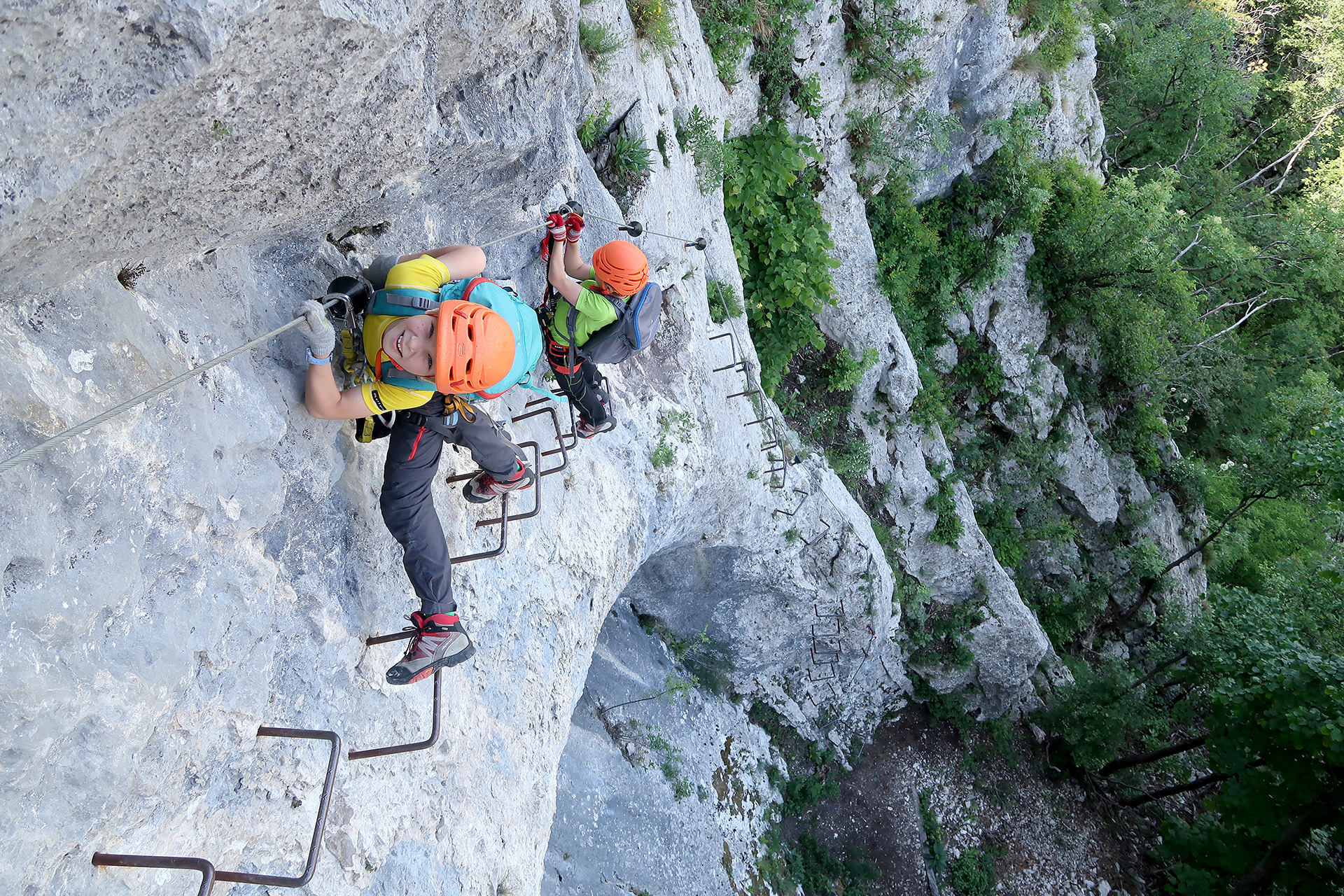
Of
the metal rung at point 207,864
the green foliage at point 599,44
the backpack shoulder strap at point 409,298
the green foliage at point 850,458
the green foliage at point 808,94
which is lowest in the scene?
the green foliage at point 850,458

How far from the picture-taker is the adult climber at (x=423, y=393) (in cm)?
299

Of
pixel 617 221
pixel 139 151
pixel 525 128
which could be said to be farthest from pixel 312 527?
pixel 617 221

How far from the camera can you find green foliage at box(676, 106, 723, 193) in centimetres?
798

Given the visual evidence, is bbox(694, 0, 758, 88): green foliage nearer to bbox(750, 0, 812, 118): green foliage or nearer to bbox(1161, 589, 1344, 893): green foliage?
bbox(750, 0, 812, 118): green foliage

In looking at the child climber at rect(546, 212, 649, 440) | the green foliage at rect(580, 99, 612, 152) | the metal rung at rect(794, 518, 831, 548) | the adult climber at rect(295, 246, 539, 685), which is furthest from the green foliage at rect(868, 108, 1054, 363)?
the adult climber at rect(295, 246, 539, 685)

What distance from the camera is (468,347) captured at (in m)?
2.97

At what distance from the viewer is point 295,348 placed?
332cm

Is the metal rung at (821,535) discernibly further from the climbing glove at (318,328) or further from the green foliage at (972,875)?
the climbing glove at (318,328)

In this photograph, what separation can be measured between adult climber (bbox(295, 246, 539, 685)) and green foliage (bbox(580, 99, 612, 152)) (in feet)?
10.1

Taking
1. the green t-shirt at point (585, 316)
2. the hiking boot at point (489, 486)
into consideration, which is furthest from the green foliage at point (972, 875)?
the green t-shirt at point (585, 316)

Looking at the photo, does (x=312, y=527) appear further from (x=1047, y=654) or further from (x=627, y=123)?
(x=1047, y=654)

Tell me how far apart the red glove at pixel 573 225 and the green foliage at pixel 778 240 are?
540cm

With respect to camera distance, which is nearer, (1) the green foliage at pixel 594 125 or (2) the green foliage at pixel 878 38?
(1) the green foliage at pixel 594 125

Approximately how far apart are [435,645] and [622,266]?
8.43 feet
